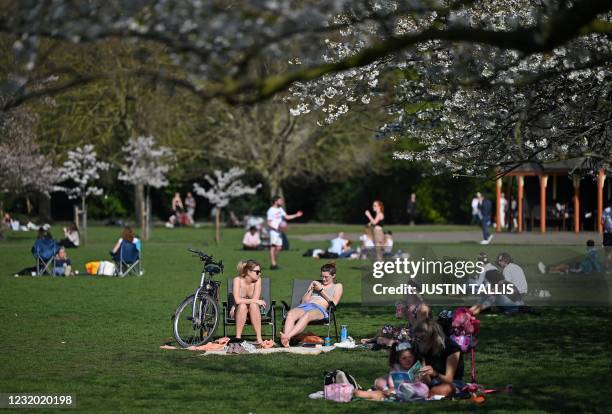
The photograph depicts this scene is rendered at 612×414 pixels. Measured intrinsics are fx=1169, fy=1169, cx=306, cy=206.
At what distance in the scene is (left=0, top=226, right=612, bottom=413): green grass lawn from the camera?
38.1 feet

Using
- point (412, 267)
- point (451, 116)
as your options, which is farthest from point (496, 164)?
point (412, 267)

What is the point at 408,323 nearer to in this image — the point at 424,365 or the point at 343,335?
the point at 343,335

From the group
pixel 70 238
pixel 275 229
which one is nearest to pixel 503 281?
pixel 275 229

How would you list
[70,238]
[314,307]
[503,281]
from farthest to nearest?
[70,238]
[503,281]
[314,307]

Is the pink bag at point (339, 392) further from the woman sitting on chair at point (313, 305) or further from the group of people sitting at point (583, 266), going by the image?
the group of people sitting at point (583, 266)

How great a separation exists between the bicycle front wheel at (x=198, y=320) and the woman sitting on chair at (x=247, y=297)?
0.35 meters

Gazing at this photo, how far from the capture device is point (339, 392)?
→ 459 inches

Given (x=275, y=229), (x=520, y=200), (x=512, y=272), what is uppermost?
(x=520, y=200)

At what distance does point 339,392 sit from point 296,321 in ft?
15.0

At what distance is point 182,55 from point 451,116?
31.5 ft

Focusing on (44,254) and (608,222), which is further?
(608,222)

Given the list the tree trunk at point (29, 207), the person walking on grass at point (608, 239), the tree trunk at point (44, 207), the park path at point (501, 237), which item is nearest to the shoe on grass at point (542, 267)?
the person walking on grass at point (608, 239)

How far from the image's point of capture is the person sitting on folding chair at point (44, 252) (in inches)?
1185

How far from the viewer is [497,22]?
1599 cm
